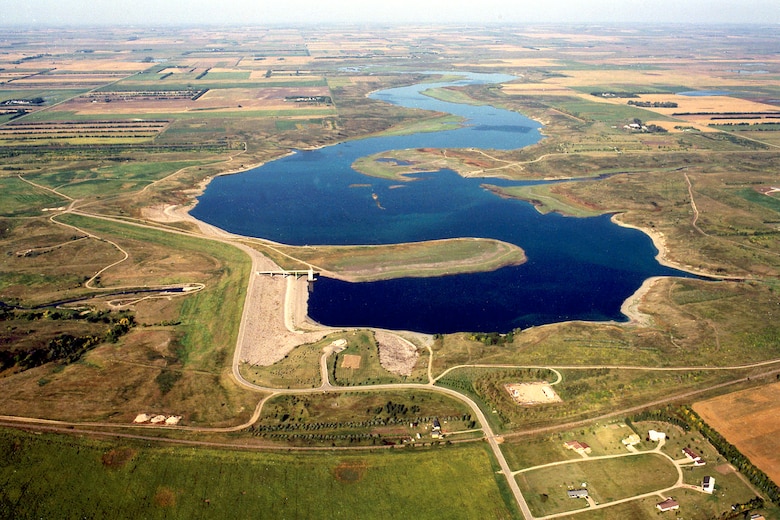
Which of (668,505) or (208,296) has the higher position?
(668,505)

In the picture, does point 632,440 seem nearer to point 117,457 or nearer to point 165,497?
point 165,497

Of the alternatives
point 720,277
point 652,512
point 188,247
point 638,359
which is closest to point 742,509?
point 652,512

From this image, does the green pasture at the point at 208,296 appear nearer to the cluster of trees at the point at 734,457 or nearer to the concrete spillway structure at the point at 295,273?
the concrete spillway structure at the point at 295,273

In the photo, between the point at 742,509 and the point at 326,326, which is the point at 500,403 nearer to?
the point at 742,509

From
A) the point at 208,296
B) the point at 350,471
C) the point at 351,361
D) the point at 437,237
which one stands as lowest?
the point at 350,471

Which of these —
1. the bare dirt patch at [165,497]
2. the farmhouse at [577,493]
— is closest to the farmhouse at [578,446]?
the farmhouse at [577,493]

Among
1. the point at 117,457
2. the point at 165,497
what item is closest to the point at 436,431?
the point at 165,497
